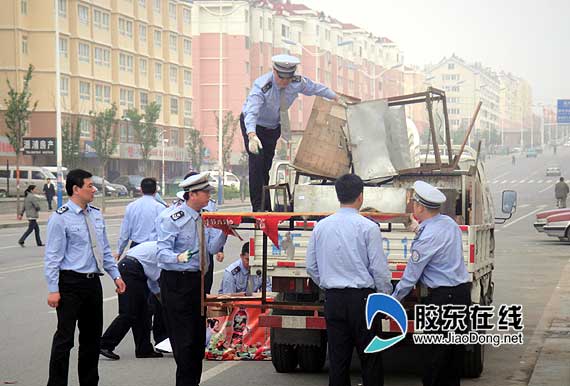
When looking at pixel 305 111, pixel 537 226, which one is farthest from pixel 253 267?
pixel 305 111

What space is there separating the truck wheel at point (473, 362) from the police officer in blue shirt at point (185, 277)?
2.63m

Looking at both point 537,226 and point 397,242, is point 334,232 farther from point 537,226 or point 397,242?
point 537,226

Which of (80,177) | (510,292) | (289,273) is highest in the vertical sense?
(80,177)

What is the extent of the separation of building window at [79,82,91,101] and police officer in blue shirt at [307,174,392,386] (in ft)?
215

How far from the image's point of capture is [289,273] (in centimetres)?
891

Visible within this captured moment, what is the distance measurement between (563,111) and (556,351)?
2851 centimetres

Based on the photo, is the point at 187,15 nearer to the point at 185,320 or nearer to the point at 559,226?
the point at 559,226

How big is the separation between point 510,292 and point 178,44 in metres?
73.1

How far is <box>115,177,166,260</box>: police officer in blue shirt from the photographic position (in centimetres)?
1147

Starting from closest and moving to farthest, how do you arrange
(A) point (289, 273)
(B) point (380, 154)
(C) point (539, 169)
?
1. (A) point (289, 273)
2. (B) point (380, 154)
3. (C) point (539, 169)

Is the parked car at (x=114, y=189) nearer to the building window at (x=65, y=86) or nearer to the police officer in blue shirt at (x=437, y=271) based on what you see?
the building window at (x=65, y=86)

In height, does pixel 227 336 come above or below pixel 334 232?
below

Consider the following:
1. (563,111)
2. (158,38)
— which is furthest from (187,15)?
(563,111)

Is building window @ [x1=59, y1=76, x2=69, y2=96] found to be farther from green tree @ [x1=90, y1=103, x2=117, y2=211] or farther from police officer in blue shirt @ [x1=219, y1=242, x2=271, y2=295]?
police officer in blue shirt @ [x1=219, y1=242, x2=271, y2=295]
